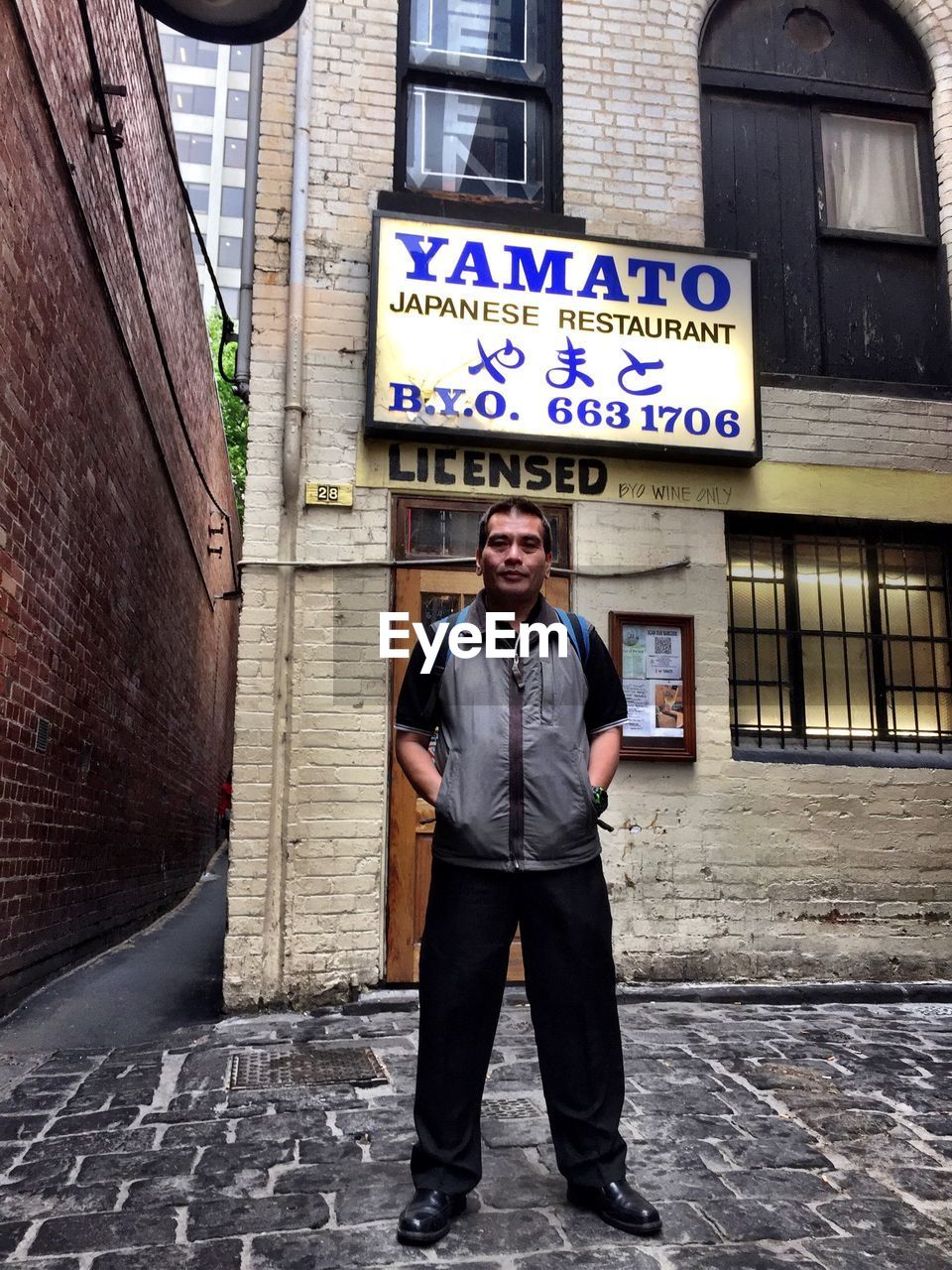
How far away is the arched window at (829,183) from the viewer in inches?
264

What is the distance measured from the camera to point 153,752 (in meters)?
9.47

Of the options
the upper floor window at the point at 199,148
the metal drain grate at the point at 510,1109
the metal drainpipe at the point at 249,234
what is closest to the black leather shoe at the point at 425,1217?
the metal drain grate at the point at 510,1109

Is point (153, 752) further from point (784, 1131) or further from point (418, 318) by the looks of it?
point (784, 1131)

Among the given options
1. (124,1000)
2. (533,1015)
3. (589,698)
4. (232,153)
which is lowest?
(124,1000)

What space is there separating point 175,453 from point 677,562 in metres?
5.92

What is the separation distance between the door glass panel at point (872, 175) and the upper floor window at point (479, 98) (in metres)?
2.15

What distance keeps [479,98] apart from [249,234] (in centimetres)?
202

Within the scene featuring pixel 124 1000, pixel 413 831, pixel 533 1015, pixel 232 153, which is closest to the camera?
pixel 533 1015

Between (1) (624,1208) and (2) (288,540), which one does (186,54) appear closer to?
(2) (288,540)

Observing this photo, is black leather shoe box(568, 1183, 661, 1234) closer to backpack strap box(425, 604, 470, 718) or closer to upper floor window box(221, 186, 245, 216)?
backpack strap box(425, 604, 470, 718)

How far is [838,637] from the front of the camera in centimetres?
628

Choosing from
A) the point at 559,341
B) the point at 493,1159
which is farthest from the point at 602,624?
the point at 493,1159

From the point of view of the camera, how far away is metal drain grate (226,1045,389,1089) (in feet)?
12.6

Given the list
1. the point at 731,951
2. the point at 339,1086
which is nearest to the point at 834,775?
the point at 731,951
